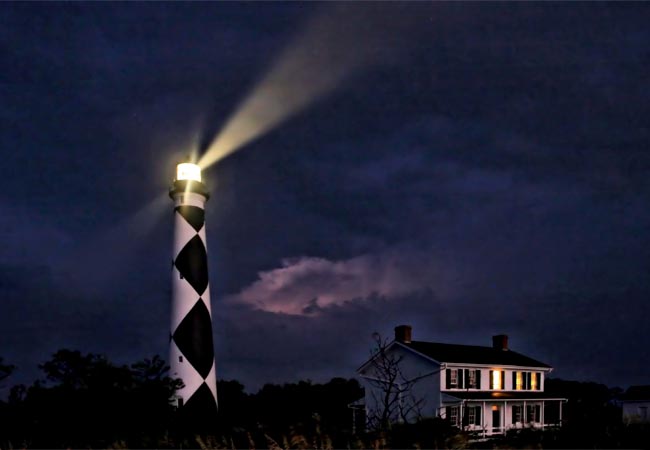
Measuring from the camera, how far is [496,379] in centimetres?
3738

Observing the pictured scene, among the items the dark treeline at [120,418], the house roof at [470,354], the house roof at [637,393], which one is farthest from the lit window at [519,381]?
the dark treeline at [120,418]

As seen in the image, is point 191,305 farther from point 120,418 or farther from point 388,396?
point 388,396

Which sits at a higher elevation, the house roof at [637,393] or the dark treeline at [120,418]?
the dark treeline at [120,418]

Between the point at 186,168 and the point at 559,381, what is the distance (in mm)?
46521

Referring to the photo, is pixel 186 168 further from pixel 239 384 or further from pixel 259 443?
pixel 239 384

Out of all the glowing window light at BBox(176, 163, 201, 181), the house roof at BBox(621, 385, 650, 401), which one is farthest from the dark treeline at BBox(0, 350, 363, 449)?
the house roof at BBox(621, 385, 650, 401)

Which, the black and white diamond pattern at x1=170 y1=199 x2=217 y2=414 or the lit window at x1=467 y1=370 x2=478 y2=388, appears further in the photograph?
the lit window at x1=467 y1=370 x2=478 y2=388

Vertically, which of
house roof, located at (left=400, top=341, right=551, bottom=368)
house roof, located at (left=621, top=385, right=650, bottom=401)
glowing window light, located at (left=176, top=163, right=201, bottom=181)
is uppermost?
glowing window light, located at (left=176, top=163, right=201, bottom=181)

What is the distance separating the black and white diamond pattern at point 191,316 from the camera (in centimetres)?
2192

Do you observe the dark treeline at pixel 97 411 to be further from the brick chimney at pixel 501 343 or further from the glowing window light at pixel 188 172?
the brick chimney at pixel 501 343

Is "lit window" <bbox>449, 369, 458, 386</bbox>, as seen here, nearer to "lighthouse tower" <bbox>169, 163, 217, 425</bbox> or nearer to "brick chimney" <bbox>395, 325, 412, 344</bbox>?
"brick chimney" <bbox>395, 325, 412, 344</bbox>

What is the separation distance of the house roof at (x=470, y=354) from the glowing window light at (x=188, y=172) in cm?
1693

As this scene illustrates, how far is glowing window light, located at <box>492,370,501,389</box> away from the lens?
3722 cm

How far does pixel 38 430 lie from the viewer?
12.5 metres
